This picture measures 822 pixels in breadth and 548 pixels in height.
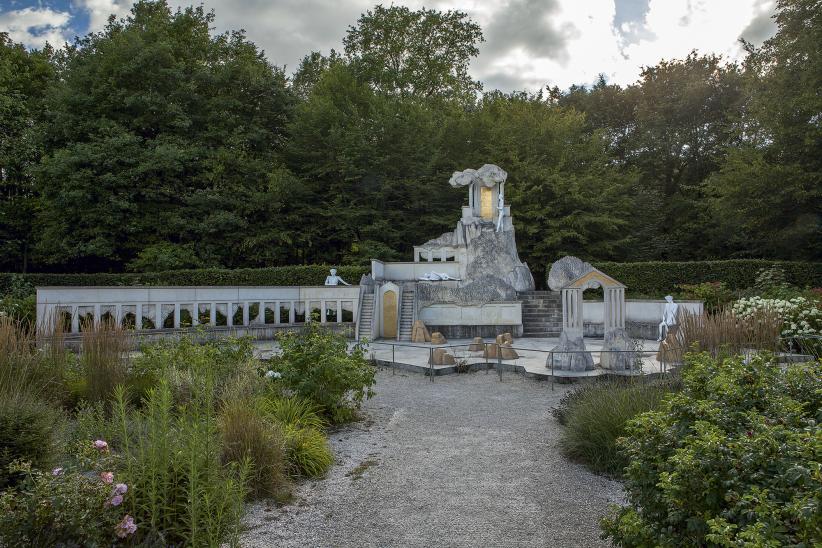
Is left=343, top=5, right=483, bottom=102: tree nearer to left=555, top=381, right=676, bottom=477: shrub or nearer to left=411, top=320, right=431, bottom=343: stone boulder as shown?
left=411, top=320, right=431, bottom=343: stone boulder

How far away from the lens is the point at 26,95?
26312 millimetres

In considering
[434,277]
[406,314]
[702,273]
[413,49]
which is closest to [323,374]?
[406,314]

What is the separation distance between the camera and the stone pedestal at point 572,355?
1112 centimetres

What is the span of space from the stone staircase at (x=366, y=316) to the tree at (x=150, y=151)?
33.7 feet

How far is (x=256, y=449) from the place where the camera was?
5016 millimetres

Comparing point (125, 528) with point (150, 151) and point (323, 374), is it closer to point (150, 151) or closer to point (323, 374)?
point (323, 374)

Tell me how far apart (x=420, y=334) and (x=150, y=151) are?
1587 cm

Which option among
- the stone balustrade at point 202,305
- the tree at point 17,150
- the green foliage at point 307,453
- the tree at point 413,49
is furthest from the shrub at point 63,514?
the tree at point 413,49

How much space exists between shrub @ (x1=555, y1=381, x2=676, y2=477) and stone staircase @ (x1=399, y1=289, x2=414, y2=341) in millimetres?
11121

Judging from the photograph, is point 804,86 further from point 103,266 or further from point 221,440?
point 103,266

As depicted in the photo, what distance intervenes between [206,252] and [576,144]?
67.7 ft

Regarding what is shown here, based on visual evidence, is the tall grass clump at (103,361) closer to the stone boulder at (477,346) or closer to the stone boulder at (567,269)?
the stone boulder at (477,346)

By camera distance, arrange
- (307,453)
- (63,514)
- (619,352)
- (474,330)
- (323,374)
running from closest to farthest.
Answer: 1. (63,514)
2. (307,453)
3. (323,374)
4. (619,352)
5. (474,330)

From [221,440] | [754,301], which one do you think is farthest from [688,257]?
[221,440]
